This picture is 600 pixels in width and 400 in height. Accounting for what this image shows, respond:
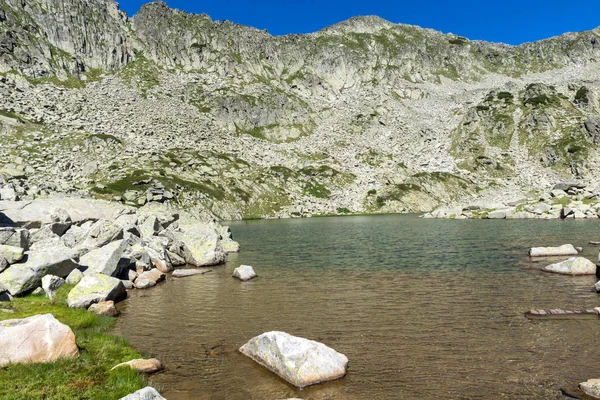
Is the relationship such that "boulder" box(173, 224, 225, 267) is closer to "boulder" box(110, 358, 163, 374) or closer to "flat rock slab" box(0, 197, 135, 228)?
"flat rock slab" box(0, 197, 135, 228)

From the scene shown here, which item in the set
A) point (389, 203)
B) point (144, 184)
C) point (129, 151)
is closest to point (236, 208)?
point (144, 184)

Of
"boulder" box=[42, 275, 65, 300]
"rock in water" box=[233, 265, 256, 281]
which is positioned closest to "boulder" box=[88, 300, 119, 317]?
"boulder" box=[42, 275, 65, 300]

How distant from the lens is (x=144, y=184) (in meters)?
133

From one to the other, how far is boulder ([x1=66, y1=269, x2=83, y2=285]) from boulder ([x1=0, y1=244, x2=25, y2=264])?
10.5ft

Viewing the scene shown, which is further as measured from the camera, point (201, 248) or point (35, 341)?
point (201, 248)

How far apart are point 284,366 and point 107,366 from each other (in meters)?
6.35

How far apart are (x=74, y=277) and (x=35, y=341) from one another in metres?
14.0

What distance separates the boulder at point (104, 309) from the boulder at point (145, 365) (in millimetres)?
9003

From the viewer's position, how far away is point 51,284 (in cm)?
2280

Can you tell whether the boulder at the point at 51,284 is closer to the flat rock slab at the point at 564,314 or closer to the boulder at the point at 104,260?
the boulder at the point at 104,260

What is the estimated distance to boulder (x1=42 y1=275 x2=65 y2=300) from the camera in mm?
22531

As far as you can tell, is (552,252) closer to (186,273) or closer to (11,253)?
(186,273)

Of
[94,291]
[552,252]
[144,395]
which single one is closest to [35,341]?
[144,395]

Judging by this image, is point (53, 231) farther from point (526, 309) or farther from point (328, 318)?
point (526, 309)
